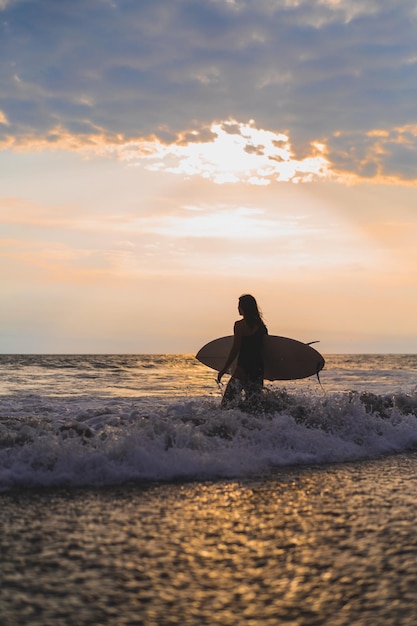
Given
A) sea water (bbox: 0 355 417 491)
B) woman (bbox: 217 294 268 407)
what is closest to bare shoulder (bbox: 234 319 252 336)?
woman (bbox: 217 294 268 407)

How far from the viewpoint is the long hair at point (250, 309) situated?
367 inches

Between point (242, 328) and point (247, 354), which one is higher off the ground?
point (242, 328)

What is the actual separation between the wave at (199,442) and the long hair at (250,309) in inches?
50.3

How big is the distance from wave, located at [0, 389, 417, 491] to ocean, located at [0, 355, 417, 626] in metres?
0.02

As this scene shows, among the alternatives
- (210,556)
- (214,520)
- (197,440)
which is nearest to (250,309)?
(197,440)

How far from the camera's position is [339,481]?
6.04m

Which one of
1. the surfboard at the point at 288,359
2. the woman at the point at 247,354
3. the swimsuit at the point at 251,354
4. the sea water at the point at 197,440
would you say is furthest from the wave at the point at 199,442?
Result: the surfboard at the point at 288,359

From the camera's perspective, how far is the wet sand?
2.96 metres

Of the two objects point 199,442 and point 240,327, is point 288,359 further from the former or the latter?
point 199,442

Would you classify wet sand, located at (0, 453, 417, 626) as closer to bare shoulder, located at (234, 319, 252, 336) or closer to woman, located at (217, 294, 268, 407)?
woman, located at (217, 294, 268, 407)

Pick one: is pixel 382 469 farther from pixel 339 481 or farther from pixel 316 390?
pixel 316 390

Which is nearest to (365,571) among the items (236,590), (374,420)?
(236,590)

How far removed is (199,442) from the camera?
716 centimetres

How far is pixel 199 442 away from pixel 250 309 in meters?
2.84
